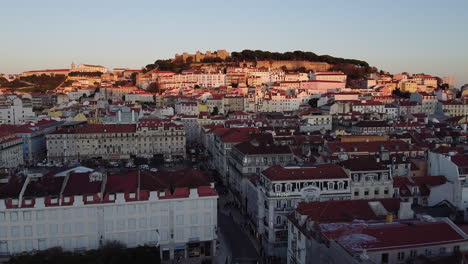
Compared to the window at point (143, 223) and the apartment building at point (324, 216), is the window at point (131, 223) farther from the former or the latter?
the apartment building at point (324, 216)

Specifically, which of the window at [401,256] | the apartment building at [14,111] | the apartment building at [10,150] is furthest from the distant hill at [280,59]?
the window at [401,256]

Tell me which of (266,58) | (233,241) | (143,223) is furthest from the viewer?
(266,58)

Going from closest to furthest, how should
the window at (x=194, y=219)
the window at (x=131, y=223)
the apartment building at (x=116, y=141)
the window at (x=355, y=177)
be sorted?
the window at (x=131, y=223) → the window at (x=194, y=219) → the window at (x=355, y=177) → the apartment building at (x=116, y=141)

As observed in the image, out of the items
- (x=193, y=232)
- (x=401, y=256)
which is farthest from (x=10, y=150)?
(x=401, y=256)

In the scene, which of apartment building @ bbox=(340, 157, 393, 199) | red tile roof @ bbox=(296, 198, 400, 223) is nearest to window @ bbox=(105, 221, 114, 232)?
red tile roof @ bbox=(296, 198, 400, 223)

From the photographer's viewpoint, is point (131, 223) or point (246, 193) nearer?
point (131, 223)

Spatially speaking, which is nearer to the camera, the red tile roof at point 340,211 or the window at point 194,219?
the red tile roof at point 340,211

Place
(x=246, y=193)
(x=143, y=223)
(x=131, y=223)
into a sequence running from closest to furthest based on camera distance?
(x=131, y=223), (x=143, y=223), (x=246, y=193)

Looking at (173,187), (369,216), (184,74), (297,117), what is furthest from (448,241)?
(184,74)

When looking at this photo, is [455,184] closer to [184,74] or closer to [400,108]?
[400,108]

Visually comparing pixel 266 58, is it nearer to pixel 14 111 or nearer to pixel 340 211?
pixel 14 111

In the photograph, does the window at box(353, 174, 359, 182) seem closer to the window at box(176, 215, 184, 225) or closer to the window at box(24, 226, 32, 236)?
the window at box(176, 215, 184, 225)
